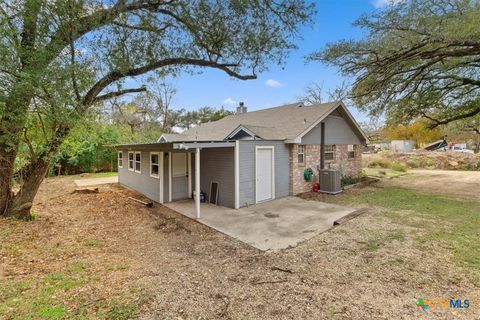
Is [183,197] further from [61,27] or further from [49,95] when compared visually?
[61,27]

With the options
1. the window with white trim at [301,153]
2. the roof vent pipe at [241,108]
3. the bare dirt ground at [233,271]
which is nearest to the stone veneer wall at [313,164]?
the window with white trim at [301,153]

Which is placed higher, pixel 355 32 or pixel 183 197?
pixel 355 32

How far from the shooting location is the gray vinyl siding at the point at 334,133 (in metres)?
11.6

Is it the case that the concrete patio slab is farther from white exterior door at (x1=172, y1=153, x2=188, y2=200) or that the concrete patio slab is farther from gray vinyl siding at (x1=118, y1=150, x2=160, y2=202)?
gray vinyl siding at (x1=118, y1=150, x2=160, y2=202)

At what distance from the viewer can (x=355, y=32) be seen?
9.36 m

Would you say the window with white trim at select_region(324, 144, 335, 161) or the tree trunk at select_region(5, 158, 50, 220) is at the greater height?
the window with white trim at select_region(324, 144, 335, 161)

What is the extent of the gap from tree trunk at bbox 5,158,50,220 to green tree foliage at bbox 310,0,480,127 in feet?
32.0

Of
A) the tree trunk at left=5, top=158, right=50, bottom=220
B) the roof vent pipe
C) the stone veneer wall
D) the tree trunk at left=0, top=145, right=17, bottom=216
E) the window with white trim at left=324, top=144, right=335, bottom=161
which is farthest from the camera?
the roof vent pipe

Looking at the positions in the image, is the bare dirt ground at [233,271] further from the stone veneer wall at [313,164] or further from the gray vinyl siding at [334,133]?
the gray vinyl siding at [334,133]

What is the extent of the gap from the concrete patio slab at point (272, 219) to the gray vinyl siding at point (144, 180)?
1187mm

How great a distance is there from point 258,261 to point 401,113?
1290 cm

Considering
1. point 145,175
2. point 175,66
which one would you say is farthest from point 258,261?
point 145,175

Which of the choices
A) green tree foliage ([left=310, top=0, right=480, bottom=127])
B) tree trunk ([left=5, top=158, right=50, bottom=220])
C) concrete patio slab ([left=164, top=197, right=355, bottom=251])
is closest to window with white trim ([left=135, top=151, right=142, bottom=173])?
concrete patio slab ([left=164, top=197, right=355, bottom=251])

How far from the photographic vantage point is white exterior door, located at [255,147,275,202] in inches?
376
